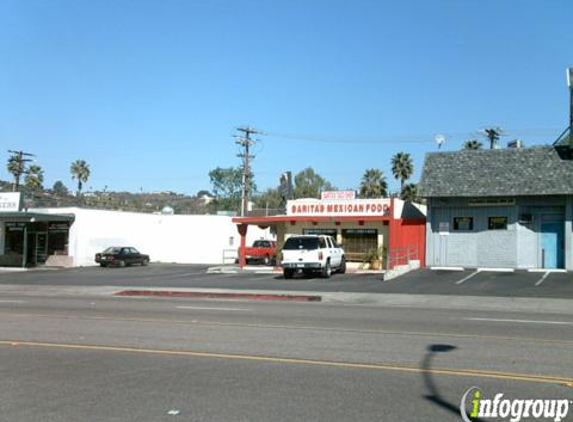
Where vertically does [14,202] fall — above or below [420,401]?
above

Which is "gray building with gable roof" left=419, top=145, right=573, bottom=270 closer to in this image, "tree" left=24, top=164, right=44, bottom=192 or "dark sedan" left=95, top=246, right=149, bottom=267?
"dark sedan" left=95, top=246, right=149, bottom=267

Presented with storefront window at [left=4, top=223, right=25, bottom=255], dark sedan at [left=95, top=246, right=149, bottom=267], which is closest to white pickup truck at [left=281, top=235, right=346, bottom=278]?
dark sedan at [left=95, top=246, right=149, bottom=267]

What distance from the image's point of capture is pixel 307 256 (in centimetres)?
3123

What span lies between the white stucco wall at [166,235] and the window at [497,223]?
28954mm

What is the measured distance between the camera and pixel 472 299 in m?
21.3

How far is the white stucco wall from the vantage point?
51125mm

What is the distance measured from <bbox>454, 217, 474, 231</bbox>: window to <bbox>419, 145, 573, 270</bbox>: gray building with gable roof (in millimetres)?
51

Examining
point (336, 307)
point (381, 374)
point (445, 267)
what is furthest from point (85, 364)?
point (445, 267)

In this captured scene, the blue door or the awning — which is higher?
the awning

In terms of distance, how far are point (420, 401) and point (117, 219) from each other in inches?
1904

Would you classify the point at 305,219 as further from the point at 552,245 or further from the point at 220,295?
the point at 220,295

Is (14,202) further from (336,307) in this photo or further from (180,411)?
(180,411)

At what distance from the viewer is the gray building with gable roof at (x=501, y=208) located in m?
31.8

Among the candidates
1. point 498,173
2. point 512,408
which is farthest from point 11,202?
point 512,408
